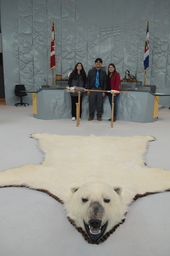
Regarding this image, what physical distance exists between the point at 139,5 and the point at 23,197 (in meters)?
7.60

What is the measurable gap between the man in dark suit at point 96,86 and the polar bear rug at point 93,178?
1675mm

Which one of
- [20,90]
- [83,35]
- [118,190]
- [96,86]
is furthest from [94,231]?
[83,35]

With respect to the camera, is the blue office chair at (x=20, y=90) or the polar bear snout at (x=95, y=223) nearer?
the polar bear snout at (x=95, y=223)

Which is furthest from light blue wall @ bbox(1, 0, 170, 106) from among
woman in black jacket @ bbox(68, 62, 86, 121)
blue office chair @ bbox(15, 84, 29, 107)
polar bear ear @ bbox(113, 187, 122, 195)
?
polar bear ear @ bbox(113, 187, 122, 195)

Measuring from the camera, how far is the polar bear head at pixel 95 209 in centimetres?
108

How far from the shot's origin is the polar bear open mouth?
106cm

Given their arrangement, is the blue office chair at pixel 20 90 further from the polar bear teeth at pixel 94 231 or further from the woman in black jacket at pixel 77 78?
the polar bear teeth at pixel 94 231

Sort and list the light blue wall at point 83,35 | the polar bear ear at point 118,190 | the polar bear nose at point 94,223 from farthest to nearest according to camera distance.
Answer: the light blue wall at point 83,35 → the polar bear ear at point 118,190 → the polar bear nose at point 94,223

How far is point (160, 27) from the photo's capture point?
281 inches

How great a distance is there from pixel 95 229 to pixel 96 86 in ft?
12.0

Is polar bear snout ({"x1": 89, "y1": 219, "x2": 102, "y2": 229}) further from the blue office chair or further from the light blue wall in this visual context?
the light blue wall

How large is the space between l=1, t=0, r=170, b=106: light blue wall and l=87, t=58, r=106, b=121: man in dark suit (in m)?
Answer: 3.35

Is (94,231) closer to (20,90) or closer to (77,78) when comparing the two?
(77,78)

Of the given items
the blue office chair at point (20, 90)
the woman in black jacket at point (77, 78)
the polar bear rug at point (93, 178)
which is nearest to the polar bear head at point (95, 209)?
the polar bear rug at point (93, 178)
